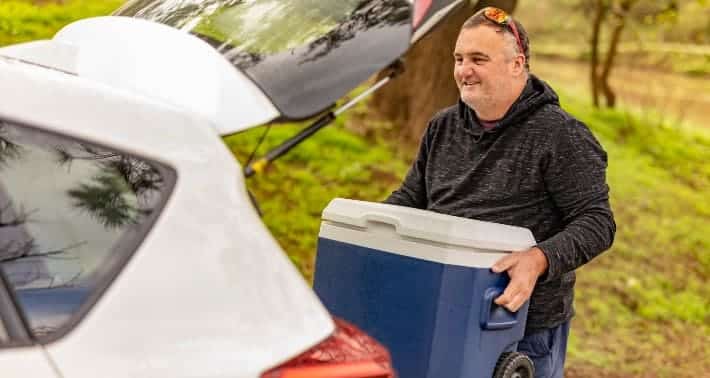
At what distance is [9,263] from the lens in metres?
1.91

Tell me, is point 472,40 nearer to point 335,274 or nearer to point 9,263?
point 335,274

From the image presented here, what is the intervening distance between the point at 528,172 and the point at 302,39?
1271 mm

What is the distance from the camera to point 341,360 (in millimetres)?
2055

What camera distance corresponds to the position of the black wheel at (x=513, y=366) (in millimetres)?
3195

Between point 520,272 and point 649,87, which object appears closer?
point 520,272

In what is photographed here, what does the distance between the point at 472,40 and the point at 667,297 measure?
7036 mm

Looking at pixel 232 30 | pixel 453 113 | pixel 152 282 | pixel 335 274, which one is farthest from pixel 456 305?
pixel 152 282

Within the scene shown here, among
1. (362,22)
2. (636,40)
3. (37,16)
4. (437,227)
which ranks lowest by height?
(636,40)

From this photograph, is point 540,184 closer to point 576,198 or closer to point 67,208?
point 576,198

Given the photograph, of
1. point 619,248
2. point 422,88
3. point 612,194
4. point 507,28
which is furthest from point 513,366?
point 612,194

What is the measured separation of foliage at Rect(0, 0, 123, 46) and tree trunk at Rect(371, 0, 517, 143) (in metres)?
2.49

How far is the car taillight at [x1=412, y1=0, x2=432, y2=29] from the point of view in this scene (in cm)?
236

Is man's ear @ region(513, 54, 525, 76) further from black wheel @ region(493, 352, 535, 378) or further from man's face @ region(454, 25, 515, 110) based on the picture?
black wheel @ region(493, 352, 535, 378)

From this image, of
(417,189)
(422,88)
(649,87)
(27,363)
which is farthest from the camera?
(649,87)
